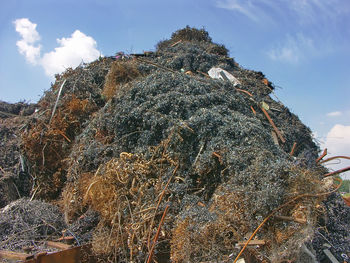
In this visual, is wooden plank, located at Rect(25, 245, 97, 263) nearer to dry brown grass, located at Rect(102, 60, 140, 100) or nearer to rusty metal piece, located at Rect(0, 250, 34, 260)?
rusty metal piece, located at Rect(0, 250, 34, 260)

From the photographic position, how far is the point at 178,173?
4219mm

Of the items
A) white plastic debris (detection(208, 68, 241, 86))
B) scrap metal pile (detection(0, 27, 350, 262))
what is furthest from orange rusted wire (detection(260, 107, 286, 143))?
white plastic debris (detection(208, 68, 241, 86))

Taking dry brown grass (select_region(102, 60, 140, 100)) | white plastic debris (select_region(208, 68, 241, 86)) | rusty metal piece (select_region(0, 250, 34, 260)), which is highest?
white plastic debris (select_region(208, 68, 241, 86))

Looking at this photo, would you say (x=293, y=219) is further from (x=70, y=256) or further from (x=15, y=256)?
(x=15, y=256)

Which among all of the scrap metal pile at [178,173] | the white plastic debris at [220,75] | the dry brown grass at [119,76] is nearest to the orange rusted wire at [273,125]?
the scrap metal pile at [178,173]

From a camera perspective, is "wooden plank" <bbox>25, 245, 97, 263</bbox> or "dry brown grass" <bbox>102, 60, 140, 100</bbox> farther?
"dry brown grass" <bbox>102, 60, 140, 100</bbox>

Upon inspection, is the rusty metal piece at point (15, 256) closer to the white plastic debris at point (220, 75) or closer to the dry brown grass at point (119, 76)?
the dry brown grass at point (119, 76)

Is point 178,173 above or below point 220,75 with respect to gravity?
below

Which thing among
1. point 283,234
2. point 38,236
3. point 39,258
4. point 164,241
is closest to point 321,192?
point 283,234

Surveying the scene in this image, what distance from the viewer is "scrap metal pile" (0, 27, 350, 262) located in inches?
128

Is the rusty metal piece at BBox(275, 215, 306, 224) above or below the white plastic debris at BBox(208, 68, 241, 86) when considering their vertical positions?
below

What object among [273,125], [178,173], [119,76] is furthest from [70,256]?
[273,125]

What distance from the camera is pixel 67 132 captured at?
236 inches

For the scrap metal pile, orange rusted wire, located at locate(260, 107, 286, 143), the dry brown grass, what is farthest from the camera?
the dry brown grass
